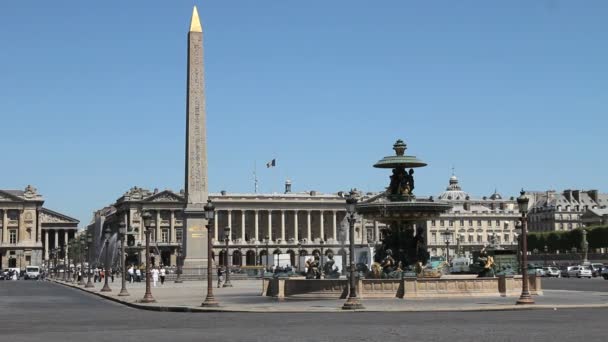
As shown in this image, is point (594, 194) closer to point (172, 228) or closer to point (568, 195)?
point (568, 195)

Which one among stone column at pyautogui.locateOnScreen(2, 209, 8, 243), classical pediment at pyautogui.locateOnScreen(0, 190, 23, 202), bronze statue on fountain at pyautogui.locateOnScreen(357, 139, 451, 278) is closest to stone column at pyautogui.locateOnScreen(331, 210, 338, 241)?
classical pediment at pyautogui.locateOnScreen(0, 190, 23, 202)

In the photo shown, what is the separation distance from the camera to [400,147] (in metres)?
40.1

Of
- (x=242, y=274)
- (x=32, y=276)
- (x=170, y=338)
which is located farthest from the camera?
(x=32, y=276)

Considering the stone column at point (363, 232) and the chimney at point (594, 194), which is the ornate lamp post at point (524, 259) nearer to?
the stone column at point (363, 232)

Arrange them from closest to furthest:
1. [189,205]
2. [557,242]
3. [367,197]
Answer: [189,205] → [557,242] → [367,197]

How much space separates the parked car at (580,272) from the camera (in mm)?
87375

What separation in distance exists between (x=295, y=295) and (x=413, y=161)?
6943 mm

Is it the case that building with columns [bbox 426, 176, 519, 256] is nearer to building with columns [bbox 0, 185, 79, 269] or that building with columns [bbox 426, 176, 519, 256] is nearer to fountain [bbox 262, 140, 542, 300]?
building with columns [bbox 0, 185, 79, 269]

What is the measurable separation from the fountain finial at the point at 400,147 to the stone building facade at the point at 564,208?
150 m

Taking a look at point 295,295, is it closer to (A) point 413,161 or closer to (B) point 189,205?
(A) point 413,161

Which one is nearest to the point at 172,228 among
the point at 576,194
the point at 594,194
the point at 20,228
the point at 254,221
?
the point at 254,221

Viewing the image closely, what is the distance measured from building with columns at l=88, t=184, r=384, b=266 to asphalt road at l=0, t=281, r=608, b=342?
149198 millimetres

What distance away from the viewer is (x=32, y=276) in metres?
122

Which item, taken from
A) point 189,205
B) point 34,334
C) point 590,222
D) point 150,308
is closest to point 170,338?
point 34,334
